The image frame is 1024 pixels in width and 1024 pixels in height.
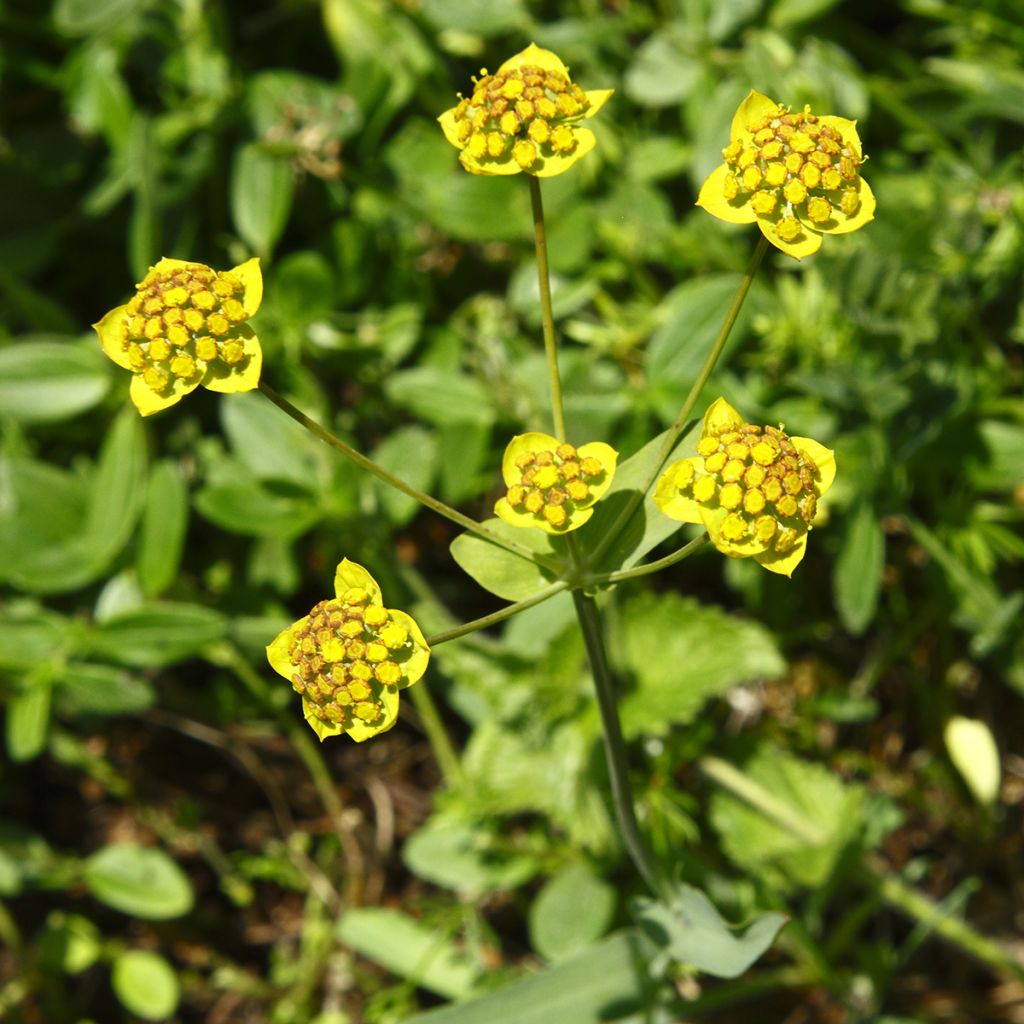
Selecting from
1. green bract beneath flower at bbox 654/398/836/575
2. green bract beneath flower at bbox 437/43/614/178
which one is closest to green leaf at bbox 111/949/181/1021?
green bract beneath flower at bbox 654/398/836/575

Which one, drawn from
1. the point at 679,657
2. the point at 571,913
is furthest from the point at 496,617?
the point at 571,913

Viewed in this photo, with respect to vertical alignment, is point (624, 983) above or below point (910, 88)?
below

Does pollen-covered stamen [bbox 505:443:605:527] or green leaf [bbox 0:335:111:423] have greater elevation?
Answer: pollen-covered stamen [bbox 505:443:605:527]

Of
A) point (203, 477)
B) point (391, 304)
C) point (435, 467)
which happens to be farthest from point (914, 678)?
point (203, 477)

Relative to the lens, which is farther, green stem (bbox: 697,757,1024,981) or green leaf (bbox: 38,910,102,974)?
green leaf (bbox: 38,910,102,974)

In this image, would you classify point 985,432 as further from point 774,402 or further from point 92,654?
point 92,654

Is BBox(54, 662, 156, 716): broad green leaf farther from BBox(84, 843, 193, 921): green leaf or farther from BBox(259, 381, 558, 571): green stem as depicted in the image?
BBox(259, 381, 558, 571): green stem

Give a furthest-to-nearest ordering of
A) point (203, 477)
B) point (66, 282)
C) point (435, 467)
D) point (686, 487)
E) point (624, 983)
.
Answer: point (66, 282) < point (203, 477) < point (435, 467) < point (624, 983) < point (686, 487)
